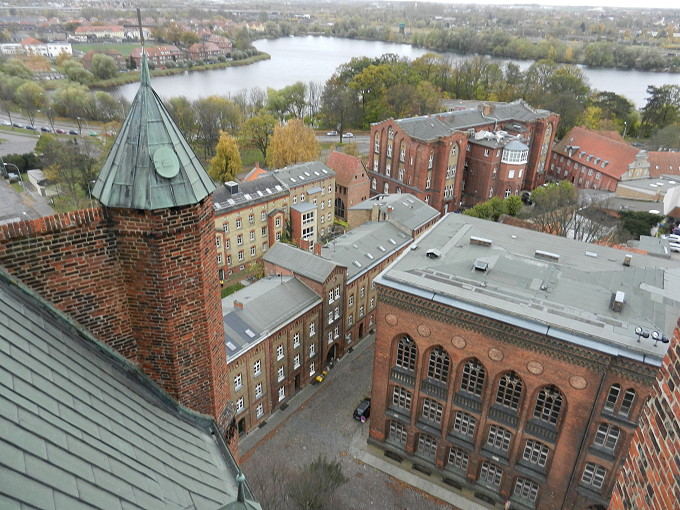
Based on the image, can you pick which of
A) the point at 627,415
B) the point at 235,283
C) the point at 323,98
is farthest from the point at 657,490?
the point at 323,98

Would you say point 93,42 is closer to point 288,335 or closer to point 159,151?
point 288,335

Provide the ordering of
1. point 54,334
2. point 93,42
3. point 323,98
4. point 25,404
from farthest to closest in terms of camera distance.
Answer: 1. point 93,42
2. point 323,98
3. point 54,334
4. point 25,404

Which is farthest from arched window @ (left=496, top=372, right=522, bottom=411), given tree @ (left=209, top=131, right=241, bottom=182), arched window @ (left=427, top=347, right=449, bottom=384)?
tree @ (left=209, top=131, right=241, bottom=182)

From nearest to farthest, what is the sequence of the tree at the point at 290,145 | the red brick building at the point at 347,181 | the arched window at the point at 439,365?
the arched window at the point at 439,365 → the red brick building at the point at 347,181 → the tree at the point at 290,145

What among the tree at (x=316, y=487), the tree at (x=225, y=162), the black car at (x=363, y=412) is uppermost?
the tree at (x=225, y=162)

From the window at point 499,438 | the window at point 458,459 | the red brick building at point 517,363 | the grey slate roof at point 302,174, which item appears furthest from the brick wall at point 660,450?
the grey slate roof at point 302,174

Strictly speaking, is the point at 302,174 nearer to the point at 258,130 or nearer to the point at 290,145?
the point at 290,145

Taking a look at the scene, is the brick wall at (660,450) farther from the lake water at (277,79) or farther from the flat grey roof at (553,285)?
the lake water at (277,79)

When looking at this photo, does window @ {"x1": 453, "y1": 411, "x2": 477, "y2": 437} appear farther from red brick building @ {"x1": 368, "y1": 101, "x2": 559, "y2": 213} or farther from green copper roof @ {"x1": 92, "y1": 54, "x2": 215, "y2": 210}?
red brick building @ {"x1": 368, "y1": 101, "x2": 559, "y2": 213}
